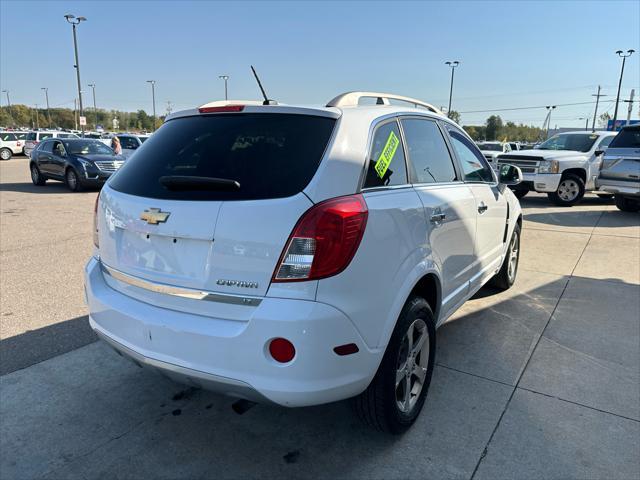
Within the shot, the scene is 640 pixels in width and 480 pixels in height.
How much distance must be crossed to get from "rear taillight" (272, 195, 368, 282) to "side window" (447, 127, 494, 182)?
6.38 feet

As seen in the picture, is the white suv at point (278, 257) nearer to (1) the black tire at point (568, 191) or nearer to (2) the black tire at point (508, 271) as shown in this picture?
(2) the black tire at point (508, 271)

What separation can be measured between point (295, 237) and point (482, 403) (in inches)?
73.4

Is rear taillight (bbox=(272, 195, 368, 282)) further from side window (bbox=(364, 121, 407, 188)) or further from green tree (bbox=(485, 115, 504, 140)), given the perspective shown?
green tree (bbox=(485, 115, 504, 140))

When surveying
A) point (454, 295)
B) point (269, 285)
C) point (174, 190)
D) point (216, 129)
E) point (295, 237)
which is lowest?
point (454, 295)

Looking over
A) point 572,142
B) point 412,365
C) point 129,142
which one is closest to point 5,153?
point 129,142


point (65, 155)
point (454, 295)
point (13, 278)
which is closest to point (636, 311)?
point (454, 295)

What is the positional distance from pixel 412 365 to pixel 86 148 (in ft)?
47.8

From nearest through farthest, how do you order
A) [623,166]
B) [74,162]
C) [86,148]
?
[623,166] → [74,162] → [86,148]

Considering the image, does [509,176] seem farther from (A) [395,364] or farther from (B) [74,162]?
(B) [74,162]

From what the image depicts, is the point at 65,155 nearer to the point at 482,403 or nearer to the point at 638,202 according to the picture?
the point at 482,403

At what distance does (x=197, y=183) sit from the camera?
7.52 feet

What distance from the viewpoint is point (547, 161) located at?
1211 cm

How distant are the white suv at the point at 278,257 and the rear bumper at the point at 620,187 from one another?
9402 millimetres

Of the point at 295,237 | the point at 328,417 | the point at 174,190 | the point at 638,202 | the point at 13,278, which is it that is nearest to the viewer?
the point at 295,237
